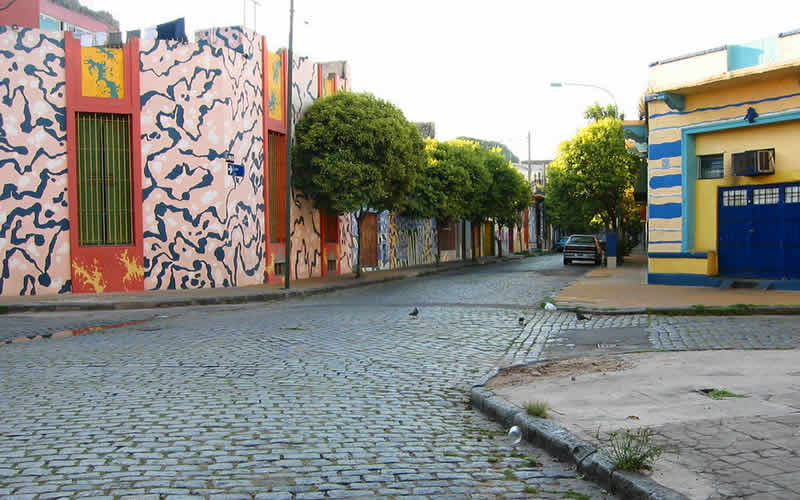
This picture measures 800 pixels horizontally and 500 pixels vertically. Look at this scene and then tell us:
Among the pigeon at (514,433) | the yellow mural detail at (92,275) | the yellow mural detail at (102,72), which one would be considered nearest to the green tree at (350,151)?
the yellow mural detail at (102,72)

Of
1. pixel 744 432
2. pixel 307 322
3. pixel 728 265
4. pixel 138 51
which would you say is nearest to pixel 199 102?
pixel 138 51

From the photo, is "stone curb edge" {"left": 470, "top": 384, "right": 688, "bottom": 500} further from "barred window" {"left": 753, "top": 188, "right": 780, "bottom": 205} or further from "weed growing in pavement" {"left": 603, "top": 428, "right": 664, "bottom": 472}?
"barred window" {"left": 753, "top": 188, "right": 780, "bottom": 205}

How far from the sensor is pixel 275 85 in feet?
77.4

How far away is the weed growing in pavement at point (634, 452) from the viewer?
4.06 meters

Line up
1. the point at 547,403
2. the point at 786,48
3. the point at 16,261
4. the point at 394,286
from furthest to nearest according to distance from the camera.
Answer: the point at 394,286 → the point at 16,261 → the point at 786,48 → the point at 547,403

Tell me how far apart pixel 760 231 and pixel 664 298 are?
3925mm

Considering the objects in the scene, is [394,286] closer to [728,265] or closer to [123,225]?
[123,225]

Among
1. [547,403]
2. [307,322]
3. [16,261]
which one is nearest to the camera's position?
[547,403]

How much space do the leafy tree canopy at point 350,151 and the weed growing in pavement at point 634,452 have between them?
61.5ft

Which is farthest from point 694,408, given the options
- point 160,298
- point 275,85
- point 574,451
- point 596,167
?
point 596,167

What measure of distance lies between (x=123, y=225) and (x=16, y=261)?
2.88m

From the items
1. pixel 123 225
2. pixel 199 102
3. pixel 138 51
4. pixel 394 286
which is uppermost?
pixel 138 51

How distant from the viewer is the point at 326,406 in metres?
6.23

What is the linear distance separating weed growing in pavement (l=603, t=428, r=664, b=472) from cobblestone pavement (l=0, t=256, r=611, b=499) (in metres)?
0.23
